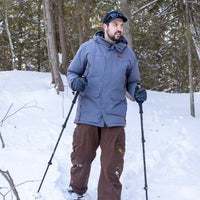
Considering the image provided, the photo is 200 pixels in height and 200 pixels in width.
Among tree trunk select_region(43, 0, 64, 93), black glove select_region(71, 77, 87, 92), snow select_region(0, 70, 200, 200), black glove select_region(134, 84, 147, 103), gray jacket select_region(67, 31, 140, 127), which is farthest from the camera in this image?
tree trunk select_region(43, 0, 64, 93)

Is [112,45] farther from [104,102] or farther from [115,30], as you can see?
[104,102]

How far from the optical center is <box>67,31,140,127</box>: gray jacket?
121 inches

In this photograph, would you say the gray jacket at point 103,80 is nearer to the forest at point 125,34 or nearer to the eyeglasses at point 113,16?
Result: the eyeglasses at point 113,16

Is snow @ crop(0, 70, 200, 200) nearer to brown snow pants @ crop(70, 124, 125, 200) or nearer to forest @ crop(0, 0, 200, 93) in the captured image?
brown snow pants @ crop(70, 124, 125, 200)

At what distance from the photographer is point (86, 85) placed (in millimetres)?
3084

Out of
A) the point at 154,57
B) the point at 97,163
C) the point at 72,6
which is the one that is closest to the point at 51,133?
the point at 97,163

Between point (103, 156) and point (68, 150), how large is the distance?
196 centimetres

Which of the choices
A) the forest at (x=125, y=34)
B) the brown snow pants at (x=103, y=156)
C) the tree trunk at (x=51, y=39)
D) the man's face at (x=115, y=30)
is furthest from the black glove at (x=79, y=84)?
the tree trunk at (x=51, y=39)

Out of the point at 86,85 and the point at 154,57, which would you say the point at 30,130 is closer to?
the point at 86,85

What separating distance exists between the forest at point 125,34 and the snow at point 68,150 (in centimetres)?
159

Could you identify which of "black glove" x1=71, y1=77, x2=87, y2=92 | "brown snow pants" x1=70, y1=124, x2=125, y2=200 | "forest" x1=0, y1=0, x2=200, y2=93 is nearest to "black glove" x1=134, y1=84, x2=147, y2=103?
"brown snow pants" x1=70, y1=124, x2=125, y2=200

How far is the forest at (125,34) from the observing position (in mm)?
9469

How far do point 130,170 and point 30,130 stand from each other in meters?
2.20

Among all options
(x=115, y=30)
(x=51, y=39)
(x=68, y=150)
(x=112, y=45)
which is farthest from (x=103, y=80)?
(x=51, y=39)
